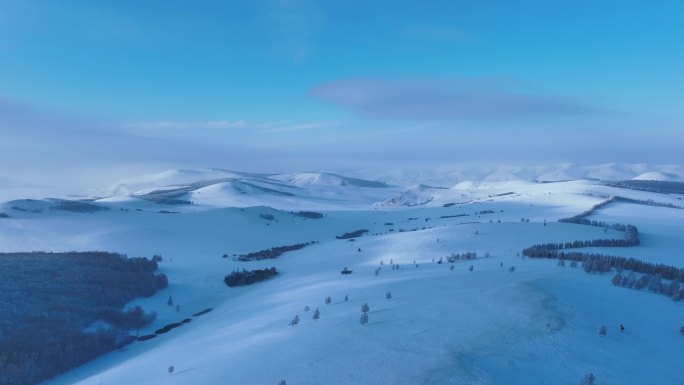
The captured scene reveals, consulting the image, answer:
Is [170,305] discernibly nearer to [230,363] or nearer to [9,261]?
[9,261]

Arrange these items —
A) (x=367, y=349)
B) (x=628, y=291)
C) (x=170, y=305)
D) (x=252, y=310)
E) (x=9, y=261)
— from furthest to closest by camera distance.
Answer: (x=9, y=261) → (x=170, y=305) → (x=252, y=310) → (x=628, y=291) → (x=367, y=349)

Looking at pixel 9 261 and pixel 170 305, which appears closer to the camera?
pixel 170 305

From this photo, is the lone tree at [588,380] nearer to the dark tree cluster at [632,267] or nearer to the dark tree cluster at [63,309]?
the dark tree cluster at [632,267]

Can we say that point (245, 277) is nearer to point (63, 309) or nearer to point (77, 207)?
point (63, 309)

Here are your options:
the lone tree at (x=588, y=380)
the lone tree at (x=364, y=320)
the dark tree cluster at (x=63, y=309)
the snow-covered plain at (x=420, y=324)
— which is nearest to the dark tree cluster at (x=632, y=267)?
the snow-covered plain at (x=420, y=324)

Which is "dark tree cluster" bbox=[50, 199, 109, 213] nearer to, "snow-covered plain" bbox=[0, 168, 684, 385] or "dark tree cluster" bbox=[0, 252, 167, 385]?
"snow-covered plain" bbox=[0, 168, 684, 385]

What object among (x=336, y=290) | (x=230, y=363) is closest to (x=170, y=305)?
(x=336, y=290)

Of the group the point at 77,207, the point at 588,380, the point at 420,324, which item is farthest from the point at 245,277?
the point at 77,207

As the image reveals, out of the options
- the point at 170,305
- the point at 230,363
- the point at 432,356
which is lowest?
the point at 170,305
